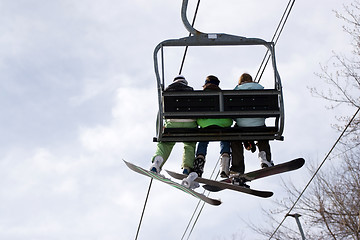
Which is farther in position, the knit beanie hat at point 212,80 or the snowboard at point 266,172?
the snowboard at point 266,172

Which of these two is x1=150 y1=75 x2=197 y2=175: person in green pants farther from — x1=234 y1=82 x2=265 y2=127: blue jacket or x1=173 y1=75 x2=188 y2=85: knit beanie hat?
x1=234 y1=82 x2=265 y2=127: blue jacket

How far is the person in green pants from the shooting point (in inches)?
320

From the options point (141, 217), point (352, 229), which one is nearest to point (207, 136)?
point (141, 217)

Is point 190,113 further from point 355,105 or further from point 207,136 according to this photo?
point 355,105

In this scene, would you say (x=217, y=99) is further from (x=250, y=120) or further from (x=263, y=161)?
(x=263, y=161)

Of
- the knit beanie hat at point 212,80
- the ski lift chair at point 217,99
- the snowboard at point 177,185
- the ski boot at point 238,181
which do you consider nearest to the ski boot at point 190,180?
the snowboard at point 177,185

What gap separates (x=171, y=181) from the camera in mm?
8461

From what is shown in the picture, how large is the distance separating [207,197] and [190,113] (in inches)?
51.5

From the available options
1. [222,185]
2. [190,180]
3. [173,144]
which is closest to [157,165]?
[173,144]

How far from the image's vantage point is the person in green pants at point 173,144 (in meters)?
8.13

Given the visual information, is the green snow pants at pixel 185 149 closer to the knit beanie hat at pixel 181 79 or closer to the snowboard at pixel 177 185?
the snowboard at pixel 177 185

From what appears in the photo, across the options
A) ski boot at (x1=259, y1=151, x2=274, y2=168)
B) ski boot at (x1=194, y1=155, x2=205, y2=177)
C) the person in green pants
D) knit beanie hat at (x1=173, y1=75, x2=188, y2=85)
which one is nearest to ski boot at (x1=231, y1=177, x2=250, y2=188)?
ski boot at (x1=259, y1=151, x2=274, y2=168)

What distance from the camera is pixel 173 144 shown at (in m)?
8.78

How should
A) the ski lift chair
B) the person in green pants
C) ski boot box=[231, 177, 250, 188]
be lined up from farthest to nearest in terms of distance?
ski boot box=[231, 177, 250, 188] < the person in green pants < the ski lift chair
